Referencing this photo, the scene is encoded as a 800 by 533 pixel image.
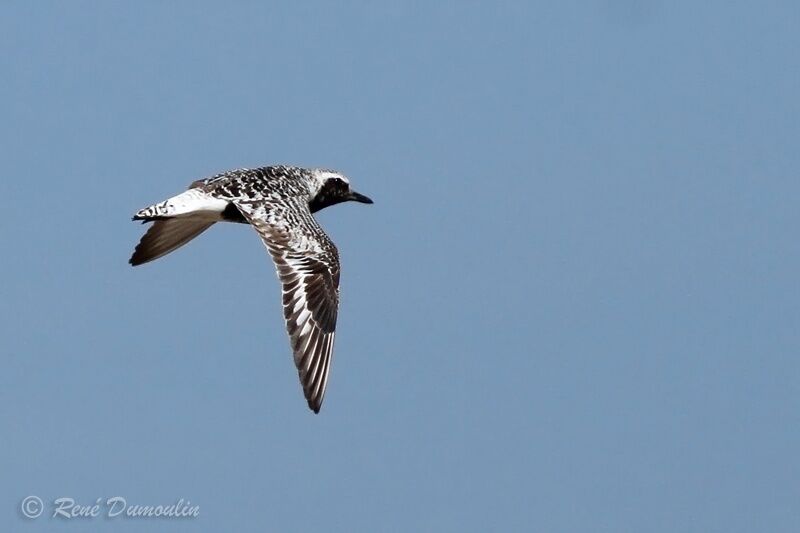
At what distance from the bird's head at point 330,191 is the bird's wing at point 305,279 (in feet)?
9.41

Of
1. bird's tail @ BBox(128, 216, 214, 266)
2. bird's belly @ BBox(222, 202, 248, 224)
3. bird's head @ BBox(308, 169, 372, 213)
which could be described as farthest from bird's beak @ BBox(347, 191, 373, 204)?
bird's belly @ BBox(222, 202, 248, 224)

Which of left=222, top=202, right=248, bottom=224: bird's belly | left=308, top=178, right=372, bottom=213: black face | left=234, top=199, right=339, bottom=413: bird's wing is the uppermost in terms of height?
left=308, top=178, right=372, bottom=213: black face

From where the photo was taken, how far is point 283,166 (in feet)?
113

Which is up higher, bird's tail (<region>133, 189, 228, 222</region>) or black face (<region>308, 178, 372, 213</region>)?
black face (<region>308, 178, 372, 213</region>)

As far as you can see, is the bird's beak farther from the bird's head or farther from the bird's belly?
the bird's belly

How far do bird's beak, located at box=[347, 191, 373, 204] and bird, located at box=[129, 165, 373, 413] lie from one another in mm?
736

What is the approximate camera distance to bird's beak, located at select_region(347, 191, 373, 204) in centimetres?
3700

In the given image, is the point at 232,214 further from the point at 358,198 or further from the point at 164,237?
the point at 358,198

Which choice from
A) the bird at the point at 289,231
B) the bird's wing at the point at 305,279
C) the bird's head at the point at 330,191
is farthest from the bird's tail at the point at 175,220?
the bird's head at the point at 330,191

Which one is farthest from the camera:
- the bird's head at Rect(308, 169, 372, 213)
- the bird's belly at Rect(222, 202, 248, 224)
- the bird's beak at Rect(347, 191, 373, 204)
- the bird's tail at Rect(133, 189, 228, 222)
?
the bird's beak at Rect(347, 191, 373, 204)

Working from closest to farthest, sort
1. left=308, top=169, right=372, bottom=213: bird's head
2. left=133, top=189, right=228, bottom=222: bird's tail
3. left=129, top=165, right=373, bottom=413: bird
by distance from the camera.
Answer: left=129, top=165, right=373, bottom=413: bird < left=133, top=189, right=228, bottom=222: bird's tail < left=308, top=169, right=372, bottom=213: bird's head

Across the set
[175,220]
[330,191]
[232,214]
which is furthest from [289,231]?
[330,191]

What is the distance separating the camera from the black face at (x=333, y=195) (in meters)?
35.3

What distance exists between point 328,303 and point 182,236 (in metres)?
5.83
